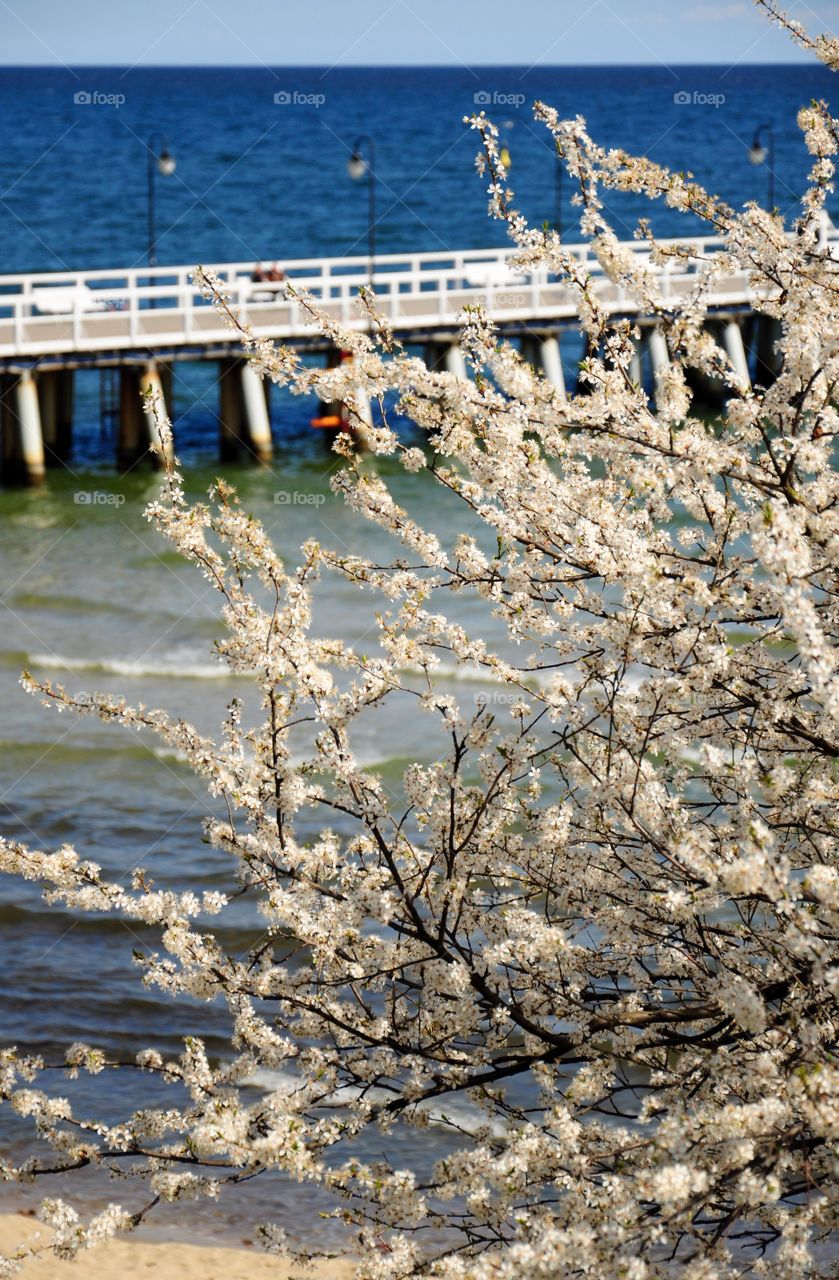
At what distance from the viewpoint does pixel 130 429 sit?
91.0ft

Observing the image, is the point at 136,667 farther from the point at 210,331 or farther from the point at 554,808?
the point at 554,808

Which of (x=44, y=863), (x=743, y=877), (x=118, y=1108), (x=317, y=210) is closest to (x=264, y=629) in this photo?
(x=44, y=863)

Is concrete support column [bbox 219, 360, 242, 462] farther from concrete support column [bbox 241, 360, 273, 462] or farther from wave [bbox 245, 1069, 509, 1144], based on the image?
wave [bbox 245, 1069, 509, 1144]

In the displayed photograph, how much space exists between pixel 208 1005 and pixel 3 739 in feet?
21.1

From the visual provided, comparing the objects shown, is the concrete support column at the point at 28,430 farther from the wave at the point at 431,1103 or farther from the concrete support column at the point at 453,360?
the wave at the point at 431,1103

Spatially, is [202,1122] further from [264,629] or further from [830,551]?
[830,551]

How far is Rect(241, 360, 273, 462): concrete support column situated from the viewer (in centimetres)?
2789

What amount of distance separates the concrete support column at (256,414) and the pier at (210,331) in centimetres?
2

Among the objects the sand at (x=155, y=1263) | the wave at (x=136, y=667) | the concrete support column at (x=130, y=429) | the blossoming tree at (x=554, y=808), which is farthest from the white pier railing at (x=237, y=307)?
the blossoming tree at (x=554, y=808)

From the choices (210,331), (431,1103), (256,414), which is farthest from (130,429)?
(431,1103)

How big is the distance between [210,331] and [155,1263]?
797 inches

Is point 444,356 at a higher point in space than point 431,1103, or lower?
higher

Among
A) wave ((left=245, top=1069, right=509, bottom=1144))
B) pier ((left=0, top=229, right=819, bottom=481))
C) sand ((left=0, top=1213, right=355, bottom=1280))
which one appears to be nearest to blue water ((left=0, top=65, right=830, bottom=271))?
pier ((left=0, top=229, right=819, bottom=481))

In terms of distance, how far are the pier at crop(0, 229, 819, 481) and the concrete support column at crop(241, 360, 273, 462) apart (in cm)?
2
